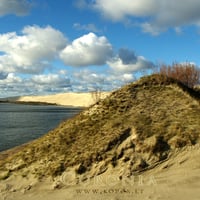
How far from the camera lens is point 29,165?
13.1 metres

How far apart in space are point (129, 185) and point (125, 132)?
2.28 metres

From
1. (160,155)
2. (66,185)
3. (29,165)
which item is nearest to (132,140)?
(160,155)

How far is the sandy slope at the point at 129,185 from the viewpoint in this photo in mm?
10898

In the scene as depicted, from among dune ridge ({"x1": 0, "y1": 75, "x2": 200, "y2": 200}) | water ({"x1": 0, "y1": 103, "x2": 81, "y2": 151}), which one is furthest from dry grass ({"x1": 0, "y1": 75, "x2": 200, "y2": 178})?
water ({"x1": 0, "y1": 103, "x2": 81, "y2": 151})

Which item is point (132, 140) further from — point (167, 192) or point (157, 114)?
point (167, 192)

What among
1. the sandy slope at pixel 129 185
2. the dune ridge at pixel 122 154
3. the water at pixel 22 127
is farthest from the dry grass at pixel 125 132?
the water at pixel 22 127

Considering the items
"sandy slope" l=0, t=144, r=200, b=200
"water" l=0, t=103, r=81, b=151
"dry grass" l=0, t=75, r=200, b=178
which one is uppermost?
"dry grass" l=0, t=75, r=200, b=178

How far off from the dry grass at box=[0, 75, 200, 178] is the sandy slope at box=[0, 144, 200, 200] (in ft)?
1.21

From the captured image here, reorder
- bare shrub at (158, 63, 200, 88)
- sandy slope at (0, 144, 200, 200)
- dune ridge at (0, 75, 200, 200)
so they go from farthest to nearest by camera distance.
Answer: bare shrub at (158, 63, 200, 88) < dune ridge at (0, 75, 200, 200) < sandy slope at (0, 144, 200, 200)

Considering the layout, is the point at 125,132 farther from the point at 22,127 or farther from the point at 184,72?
the point at 22,127

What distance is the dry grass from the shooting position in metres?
12.6

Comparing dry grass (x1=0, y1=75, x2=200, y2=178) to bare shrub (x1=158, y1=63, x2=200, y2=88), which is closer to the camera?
dry grass (x1=0, y1=75, x2=200, y2=178)

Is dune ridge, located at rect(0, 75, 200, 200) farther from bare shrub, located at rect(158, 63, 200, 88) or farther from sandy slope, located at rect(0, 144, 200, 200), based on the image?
bare shrub, located at rect(158, 63, 200, 88)

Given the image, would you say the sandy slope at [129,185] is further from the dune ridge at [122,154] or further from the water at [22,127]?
the water at [22,127]
